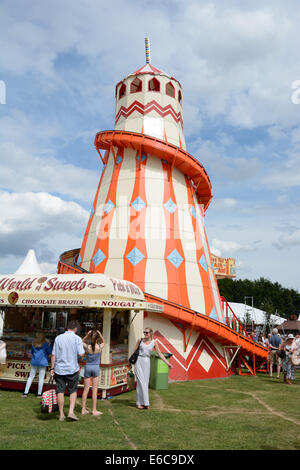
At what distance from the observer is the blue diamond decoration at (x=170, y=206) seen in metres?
17.3

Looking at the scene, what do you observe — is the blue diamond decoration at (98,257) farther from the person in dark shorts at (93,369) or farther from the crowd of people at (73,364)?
the person in dark shorts at (93,369)

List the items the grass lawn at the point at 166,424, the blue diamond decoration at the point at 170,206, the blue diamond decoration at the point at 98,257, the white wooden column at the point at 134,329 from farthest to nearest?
the blue diamond decoration at the point at 170,206
the blue diamond decoration at the point at 98,257
the white wooden column at the point at 134,329
the grass lawn at the point at 166,424

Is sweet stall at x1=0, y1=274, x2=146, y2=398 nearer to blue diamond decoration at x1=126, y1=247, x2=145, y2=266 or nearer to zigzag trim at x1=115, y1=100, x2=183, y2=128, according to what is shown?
blue diamond decoration at x1=126, y1=247, x2=145, y2=266

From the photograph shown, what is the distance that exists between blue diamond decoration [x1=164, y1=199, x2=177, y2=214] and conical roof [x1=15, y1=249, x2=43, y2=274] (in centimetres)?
962

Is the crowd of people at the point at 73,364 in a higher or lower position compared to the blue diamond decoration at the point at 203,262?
lower

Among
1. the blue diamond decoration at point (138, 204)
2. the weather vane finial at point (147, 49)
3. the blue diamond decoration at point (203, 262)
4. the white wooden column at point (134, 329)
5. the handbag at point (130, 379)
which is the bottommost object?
the handbag at point (130, 379)

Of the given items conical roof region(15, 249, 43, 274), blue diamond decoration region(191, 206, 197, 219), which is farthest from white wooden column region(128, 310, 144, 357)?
conical roof region(15, 249, 43, 274)

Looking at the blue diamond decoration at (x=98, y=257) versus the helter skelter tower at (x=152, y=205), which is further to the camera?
the blue diamond decoration at (x=98, y=257)

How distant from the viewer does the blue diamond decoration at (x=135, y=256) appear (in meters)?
15.9

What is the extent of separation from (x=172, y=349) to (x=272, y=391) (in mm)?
4214

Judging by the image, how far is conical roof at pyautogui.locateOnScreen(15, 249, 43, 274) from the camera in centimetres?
2170

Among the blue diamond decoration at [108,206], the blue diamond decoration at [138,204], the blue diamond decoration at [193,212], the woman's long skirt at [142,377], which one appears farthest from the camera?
the blue diamond decoration at [193,212]

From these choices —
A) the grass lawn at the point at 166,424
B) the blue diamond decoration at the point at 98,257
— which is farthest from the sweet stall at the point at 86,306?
the blue diamond decoration at the point at 98,257

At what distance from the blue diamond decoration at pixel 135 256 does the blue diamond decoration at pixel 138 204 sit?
2.05 m
